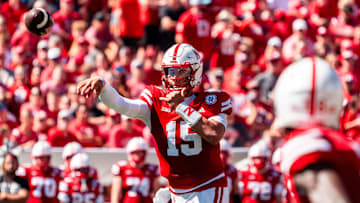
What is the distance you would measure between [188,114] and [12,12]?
23.4ft

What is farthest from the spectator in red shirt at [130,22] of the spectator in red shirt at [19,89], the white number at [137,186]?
the white number at [137,186]

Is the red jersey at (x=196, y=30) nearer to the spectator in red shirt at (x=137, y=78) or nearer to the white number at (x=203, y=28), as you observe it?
the white number at (x=203, y=28)

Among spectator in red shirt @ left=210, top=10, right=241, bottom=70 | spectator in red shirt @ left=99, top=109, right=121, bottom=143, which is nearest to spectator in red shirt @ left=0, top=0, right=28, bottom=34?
spectator in red shirt @ left=99, top=109, right=121, bottom=143

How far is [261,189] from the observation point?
27.3 feet

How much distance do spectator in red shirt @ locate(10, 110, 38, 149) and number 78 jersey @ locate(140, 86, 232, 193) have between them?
159 inches

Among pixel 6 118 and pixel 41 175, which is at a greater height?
pixel 6 118

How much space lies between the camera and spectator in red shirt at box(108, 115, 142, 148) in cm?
875

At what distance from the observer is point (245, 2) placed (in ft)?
35.4

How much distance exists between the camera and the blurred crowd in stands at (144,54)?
884cm

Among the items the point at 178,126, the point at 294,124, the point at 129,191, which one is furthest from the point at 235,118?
the point at 294,124

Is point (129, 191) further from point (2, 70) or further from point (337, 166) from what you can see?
point (337, 166)

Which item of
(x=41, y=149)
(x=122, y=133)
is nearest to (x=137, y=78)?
(x=122, y=133)

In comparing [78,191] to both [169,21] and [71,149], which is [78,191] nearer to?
[71,149]

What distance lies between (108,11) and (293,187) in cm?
892
